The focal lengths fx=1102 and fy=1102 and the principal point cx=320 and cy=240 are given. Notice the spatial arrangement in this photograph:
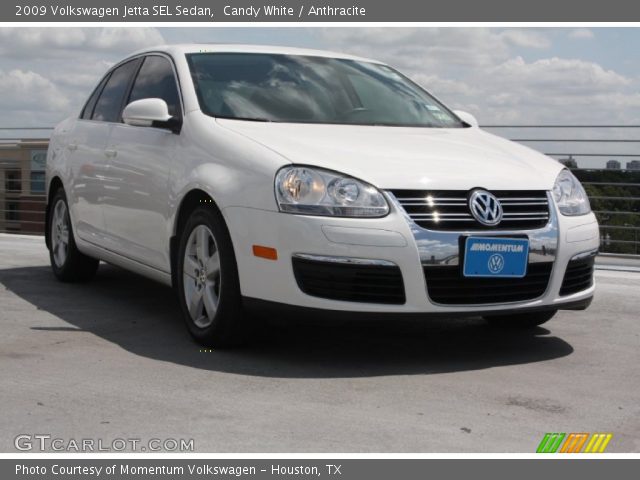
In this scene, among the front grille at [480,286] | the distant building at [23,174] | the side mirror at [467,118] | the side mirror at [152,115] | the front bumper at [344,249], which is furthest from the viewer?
the distant building at [23,174]

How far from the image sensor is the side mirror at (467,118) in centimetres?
674

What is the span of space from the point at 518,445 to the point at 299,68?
3.15m

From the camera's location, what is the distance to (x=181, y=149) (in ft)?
19.1

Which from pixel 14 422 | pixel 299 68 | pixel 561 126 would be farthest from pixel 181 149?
pixel 561 126

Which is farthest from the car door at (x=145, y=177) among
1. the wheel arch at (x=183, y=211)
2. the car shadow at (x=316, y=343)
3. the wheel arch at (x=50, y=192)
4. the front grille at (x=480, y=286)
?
the front grille at (x=480, y=286)

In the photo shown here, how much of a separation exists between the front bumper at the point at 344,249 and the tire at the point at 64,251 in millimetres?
2953

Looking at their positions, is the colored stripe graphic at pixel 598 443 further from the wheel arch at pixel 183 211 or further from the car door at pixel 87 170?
the car door at pixel 87 170

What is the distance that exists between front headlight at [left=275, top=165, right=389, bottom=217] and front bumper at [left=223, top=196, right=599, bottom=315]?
4 cm

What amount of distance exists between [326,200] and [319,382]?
0.82 m

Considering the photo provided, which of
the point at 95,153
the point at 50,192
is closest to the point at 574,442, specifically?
the point at 95,153

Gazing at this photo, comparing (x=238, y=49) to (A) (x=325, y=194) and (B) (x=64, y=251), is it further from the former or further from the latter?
(B) (x=64, y=251)

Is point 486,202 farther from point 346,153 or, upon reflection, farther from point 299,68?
point 299,68
